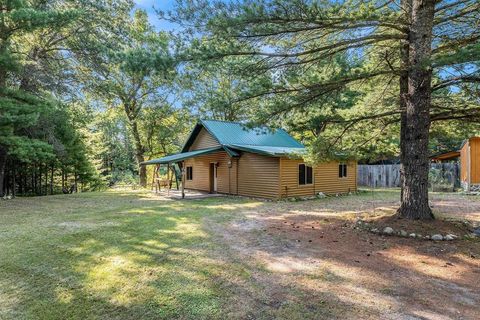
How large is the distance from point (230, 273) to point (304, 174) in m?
10.3

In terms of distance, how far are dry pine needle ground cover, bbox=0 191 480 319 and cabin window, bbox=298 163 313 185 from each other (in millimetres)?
6426

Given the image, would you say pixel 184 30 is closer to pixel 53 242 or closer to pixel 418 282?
pixel 53 242

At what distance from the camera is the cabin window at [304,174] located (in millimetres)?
13657

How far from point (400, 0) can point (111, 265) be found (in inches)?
327

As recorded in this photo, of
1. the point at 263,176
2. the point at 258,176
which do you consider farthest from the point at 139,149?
the point at 263,176

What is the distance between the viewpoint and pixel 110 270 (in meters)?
4.25

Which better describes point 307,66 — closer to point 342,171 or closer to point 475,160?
point 342,171

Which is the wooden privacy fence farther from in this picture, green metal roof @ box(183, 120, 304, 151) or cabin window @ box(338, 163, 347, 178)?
green metal roof @ box(183, 120, 304, 151)

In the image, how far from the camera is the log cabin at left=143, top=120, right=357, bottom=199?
42.6 feet

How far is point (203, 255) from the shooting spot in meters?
4.94

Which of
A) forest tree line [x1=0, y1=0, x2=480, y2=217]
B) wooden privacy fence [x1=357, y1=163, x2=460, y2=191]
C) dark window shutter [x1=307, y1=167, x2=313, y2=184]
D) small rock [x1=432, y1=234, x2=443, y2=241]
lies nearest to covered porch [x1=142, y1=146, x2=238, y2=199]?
dark window shutter [x1=307, y1=167, x2=313, y2=184]

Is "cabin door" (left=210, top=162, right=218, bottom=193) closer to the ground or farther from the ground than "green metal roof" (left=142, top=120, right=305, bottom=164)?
closer to the ground

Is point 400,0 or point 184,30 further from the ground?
point 400,0

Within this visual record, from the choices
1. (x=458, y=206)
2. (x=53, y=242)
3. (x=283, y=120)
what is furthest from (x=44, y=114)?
(x=458, y=206)
